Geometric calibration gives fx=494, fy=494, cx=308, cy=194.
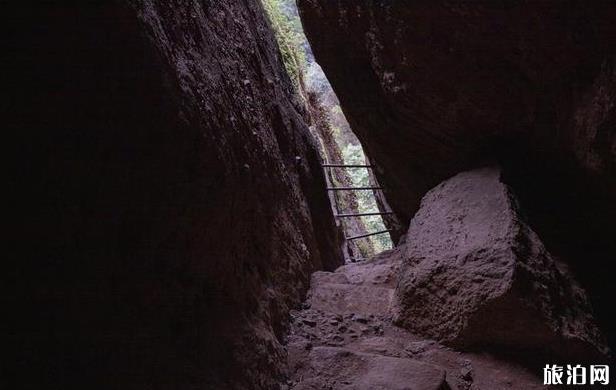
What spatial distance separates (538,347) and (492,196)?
1144 millimetres

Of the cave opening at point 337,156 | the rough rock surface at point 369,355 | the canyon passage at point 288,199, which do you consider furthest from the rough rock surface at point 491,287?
the cave opening at point 337,156

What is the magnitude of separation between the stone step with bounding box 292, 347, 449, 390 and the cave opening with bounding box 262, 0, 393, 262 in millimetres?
4072

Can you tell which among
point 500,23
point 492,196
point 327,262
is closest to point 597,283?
point 492,196

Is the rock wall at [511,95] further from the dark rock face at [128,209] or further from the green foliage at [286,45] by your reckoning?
the green foliage at [286,45]

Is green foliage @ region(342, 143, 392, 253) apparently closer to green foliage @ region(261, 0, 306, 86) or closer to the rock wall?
green foliage @ region(261, 0, 306, 86)

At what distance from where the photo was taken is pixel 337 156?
13008 millimetres

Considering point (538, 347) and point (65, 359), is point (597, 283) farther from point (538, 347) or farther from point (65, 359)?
point (65, 359)

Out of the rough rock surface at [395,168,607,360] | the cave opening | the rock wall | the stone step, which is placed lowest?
the stone step

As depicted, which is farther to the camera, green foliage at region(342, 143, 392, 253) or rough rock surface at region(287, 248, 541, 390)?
green foliage at region(342, 143, 392, 253)

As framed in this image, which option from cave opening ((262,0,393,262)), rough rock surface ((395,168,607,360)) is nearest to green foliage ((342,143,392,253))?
cave opening ((262,0,393,262))

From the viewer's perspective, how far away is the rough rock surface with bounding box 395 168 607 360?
2.72 m

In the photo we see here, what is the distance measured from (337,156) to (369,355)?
10.5 m

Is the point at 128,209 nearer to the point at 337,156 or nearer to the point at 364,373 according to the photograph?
the point at 364,373

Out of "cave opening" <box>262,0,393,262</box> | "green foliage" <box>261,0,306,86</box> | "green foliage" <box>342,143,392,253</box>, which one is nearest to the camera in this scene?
"cave opening" <box>262,0,393,262</box>
